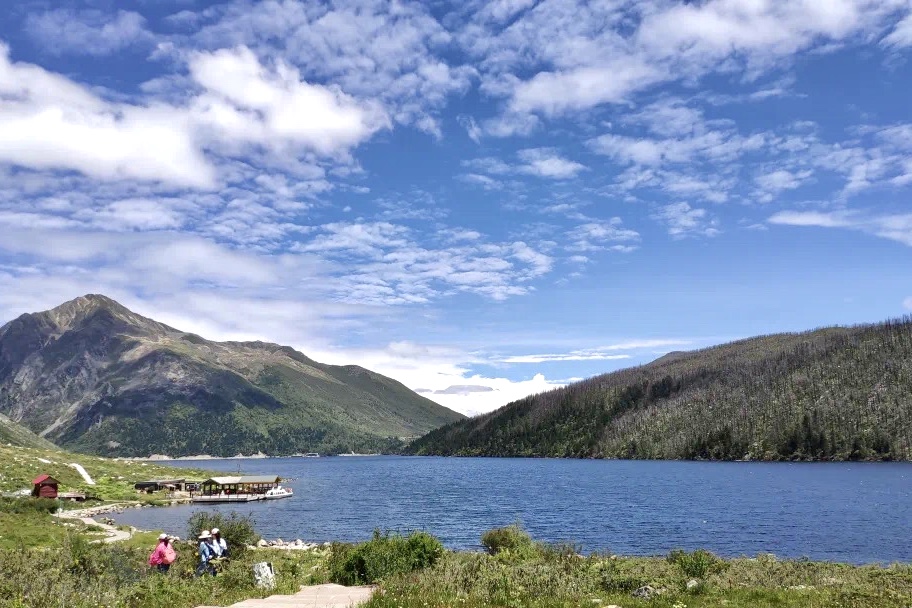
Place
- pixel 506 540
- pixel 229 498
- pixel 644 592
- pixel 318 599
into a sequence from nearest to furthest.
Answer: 1. pixel 318 599
2. pixel 644 592
3. pixel 506 540
4. pixel 229 498

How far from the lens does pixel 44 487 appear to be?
80.8m

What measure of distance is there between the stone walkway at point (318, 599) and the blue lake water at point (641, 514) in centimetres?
3951

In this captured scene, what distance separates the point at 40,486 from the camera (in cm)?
8025

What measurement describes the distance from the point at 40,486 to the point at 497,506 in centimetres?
6222

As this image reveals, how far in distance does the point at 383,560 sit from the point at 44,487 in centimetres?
7570

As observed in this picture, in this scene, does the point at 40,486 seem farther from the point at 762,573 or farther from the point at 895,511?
the point at 895,511

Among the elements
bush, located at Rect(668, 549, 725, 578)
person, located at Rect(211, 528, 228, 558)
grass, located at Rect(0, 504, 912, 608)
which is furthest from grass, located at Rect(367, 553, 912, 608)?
person, located at Rect(211, 528, 228, 558)

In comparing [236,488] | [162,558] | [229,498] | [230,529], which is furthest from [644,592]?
[236,488]

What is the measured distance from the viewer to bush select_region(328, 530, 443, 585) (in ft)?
79.0

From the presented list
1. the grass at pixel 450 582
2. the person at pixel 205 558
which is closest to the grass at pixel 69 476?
the person at pixel 205 558

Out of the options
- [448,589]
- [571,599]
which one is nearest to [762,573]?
[571,599]

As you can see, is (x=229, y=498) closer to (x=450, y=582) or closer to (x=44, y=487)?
(x=44, y=487)

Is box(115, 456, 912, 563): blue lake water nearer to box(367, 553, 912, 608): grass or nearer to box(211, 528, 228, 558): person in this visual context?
box(367, 553, 912, 608): grass

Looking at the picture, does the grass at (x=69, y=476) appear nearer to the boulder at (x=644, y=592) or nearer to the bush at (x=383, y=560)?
the bush at (x=383, y=560)
